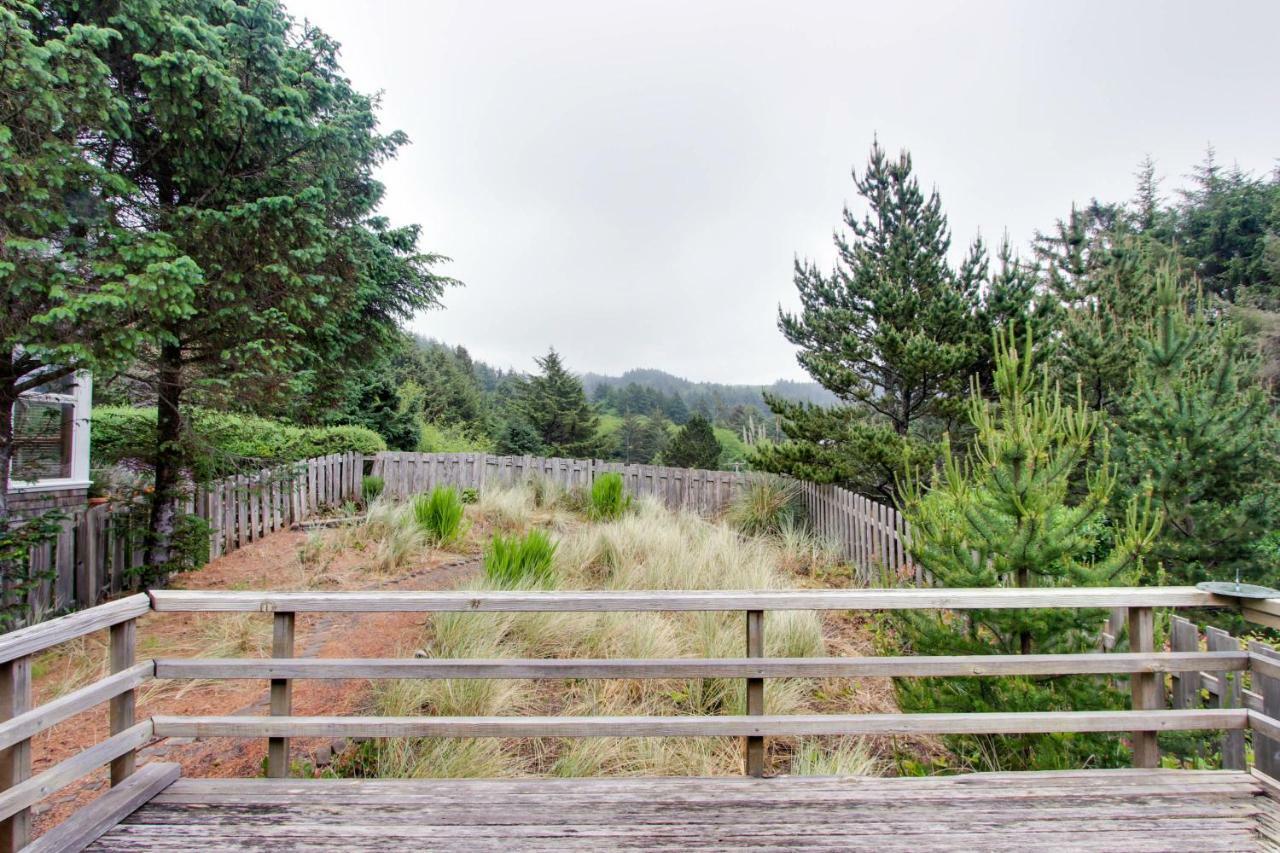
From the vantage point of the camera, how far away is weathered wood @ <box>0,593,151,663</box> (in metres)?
1.52

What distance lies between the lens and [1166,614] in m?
2.93

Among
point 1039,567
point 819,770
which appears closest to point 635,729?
point 819,770

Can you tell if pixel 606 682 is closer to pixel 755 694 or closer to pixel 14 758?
pixel 755 694

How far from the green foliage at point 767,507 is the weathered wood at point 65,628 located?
286 inches

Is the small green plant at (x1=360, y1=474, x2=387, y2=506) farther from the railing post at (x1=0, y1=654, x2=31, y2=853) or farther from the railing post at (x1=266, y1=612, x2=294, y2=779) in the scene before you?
the railing post at (x1=0, y1=654, x2=31, y2=853)

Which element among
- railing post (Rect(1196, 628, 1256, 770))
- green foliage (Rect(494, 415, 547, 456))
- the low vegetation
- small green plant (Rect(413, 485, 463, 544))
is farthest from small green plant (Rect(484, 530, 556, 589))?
green foliage (Rect(494, 415, 547, 456))

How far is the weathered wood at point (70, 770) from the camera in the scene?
4.80 ft

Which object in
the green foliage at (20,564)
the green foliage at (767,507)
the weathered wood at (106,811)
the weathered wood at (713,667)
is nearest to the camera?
the weathered wood at (106,811)

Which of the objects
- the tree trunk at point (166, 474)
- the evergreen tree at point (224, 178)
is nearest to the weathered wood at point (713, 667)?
the evergreen tree at point (224, 178)

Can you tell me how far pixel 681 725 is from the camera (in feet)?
6.44

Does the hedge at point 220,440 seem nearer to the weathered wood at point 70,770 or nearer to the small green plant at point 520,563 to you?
the small green plant at point 520,563

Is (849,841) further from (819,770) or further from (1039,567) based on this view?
(1039,567)

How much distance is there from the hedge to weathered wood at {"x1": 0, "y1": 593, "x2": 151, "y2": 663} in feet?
13.1

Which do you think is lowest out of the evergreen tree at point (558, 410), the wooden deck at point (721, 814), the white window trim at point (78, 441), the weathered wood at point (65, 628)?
the wooden deck at point (721, 814)
